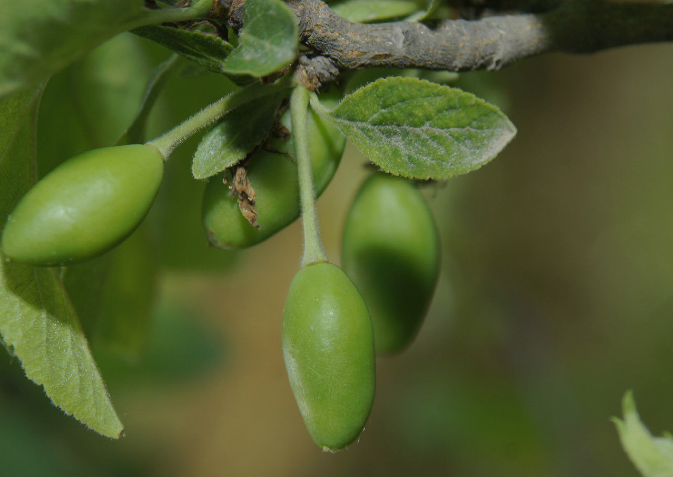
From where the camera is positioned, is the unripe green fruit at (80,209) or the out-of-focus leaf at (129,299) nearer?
the unripe green fruit at (80,209)

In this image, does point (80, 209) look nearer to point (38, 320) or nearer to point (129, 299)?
point (38, 320)

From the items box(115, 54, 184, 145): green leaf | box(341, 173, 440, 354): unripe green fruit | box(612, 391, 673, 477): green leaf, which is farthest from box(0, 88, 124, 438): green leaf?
box(612, 391, 673, 477): green leaf

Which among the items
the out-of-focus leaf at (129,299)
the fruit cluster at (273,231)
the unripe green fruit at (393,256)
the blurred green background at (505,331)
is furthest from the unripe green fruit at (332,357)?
the blurred green background at (505,331)

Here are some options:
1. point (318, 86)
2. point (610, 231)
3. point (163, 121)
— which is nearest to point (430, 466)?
point (610, 231)

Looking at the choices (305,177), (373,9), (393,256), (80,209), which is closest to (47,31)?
(80,209)

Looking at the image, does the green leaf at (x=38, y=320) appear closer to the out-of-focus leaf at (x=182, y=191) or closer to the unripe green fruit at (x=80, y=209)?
the unripe green fruit at (x=80, y=209)

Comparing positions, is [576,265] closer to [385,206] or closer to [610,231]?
[610,231]
